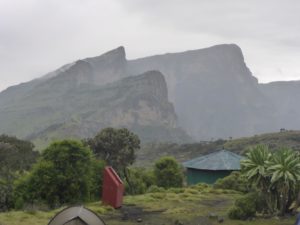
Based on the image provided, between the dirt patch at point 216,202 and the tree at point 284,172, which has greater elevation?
the tree at point 284,172

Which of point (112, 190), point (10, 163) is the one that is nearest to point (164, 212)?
point (112, 190)

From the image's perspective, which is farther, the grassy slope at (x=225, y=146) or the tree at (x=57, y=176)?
the grassy slope at (x=225, y=146)

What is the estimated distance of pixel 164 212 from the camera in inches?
1214

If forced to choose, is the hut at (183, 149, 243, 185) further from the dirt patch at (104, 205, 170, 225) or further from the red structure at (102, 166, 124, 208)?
the dirt patch at (104, 205, 170, 225)

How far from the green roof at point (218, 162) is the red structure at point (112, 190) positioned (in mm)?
22574

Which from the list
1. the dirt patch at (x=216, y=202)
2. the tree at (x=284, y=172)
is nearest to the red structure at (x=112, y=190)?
the dirt patch at (x=216, y=202)

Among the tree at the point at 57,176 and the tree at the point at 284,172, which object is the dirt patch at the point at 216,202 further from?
the tree at the point at 57,176

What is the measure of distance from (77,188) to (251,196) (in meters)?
13.9

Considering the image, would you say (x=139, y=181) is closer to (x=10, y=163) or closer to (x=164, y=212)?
(x=10, y=163)

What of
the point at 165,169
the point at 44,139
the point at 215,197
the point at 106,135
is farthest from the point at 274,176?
the point at 44,139

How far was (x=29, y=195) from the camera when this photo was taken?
3478 centimetres

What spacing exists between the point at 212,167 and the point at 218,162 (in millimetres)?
1082

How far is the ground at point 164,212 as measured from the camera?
26.7m

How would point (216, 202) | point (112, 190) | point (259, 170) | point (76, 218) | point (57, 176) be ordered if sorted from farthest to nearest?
point (216, 202), point (57, 176), point (112, 190), point (259, 170), point (76, 218)
